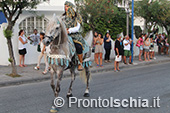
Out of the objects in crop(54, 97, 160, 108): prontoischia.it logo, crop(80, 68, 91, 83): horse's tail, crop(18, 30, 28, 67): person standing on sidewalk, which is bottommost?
crop(54, 97, 160, 108): prontoischia.it logo

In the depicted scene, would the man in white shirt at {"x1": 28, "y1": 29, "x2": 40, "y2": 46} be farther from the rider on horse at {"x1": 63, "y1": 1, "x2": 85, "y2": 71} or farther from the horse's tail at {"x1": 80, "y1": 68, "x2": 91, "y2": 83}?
the rider on horse at {"x1": 63, "y1": 1, "x2": 85, "y2": 71}

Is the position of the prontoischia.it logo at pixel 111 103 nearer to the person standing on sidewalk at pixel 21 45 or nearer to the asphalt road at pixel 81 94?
the asphalt road at pixel 81 94

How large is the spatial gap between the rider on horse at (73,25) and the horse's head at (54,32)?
2.57 ft

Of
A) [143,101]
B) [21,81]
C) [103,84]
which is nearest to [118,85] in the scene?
[103,84]

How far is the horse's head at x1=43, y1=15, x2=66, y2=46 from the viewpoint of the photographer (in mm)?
5418

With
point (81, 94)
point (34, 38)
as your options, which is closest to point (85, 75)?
point (81, 94)

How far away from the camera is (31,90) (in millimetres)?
8461

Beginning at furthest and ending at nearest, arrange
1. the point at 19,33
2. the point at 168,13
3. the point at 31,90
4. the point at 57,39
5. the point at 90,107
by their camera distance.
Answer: the point at 168,13 → the point at 19,33 → the point at 31,90 → the point at 90,107 → the point at 57,39

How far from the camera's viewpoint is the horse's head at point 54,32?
5.42m

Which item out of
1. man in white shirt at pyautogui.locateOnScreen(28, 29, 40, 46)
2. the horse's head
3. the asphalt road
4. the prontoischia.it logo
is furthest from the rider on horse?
man in white shirt at pyautogui.locateOnScreen(28, 29, 40, 46)

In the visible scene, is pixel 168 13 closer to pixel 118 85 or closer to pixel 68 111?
pixel 118 85

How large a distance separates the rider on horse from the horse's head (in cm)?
78

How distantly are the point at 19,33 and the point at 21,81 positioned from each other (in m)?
4.36

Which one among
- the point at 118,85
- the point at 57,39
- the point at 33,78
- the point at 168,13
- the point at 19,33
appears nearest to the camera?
the point at 57,39
